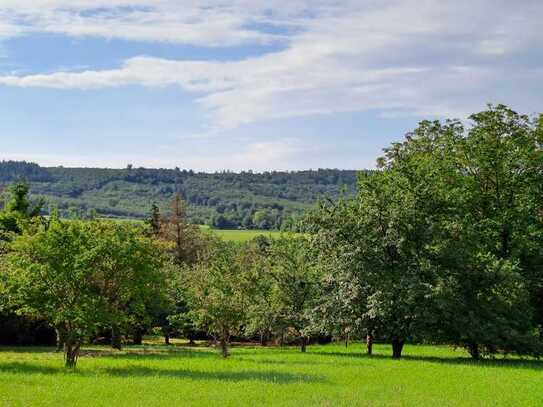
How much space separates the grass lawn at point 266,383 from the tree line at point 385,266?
2821 millimetres

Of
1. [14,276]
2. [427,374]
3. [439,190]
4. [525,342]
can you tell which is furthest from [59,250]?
[525,342]

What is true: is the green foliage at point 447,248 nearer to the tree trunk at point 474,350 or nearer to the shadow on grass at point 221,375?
the tree trunk at point 474,350

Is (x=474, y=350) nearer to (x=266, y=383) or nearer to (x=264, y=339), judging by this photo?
(x=266, y=383)

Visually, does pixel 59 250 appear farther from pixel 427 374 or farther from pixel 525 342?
pixel 525 342

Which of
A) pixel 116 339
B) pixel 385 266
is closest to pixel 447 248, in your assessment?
pixel 385 266

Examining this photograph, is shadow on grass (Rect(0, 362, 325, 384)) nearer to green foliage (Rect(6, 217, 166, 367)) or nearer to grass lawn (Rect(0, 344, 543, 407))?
grass lawn (Rect(0, 344, 543, 407))

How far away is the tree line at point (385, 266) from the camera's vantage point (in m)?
30.1

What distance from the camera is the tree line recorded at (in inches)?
1184

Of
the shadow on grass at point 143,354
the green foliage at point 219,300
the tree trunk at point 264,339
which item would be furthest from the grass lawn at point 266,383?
the tree trunk at point 264,339

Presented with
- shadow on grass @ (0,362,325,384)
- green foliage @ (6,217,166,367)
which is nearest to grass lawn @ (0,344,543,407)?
shadow on grass @ (0,362,325,384)

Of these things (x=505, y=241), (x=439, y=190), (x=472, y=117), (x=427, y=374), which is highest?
(x=472, y=117)

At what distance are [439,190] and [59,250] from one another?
23.0m

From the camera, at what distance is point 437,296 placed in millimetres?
36312

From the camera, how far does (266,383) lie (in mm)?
25797
